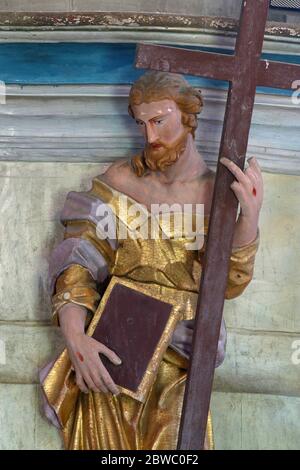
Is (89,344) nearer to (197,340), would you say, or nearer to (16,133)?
(197,340)

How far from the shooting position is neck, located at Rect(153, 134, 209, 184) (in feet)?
9.55

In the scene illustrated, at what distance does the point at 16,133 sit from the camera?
122 inches

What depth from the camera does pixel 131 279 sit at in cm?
292

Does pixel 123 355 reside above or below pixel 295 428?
above

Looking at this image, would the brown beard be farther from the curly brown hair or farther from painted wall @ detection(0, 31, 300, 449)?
painted wall @ detection(0, 31, 300, 449)

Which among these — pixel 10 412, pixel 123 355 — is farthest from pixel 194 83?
pixel 10 412

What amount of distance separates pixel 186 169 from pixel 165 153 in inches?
2.9

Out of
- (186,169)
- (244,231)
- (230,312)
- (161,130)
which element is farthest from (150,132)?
(230,312)

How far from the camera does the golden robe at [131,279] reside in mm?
2846

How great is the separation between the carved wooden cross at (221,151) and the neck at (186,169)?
0.46ft

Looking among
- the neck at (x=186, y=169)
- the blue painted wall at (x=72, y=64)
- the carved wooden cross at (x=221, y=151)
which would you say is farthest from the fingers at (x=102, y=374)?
the blue painted wall at (x=72, y=64)

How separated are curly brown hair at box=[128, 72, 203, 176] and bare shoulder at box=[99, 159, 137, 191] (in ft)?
0.39

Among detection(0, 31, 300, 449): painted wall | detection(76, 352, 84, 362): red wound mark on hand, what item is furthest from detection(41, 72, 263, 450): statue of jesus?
detection(0, 31, 300, 449): painted wall

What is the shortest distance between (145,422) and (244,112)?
614 millimetres
